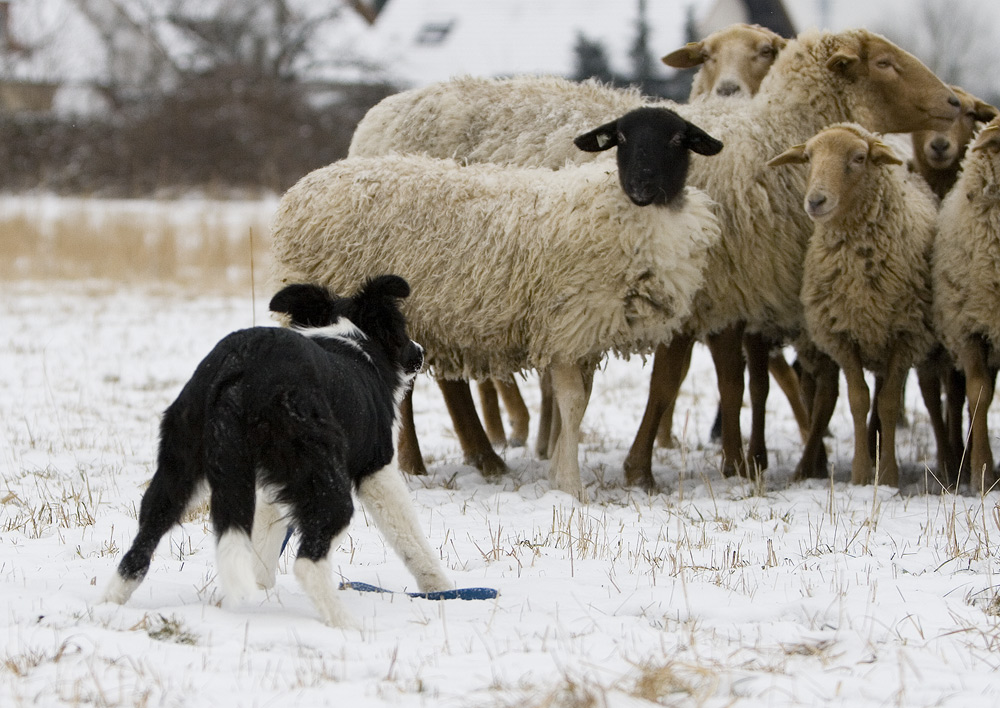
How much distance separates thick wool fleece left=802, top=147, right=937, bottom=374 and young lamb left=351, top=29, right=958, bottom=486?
33 cm

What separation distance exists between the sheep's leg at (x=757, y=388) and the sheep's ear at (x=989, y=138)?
178 cm

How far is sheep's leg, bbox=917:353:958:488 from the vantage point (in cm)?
689

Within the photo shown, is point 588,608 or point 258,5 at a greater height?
point 258,5

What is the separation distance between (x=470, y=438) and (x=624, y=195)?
1.85 meters

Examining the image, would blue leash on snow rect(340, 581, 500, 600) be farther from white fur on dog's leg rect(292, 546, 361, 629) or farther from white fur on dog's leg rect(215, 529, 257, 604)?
white fur on dog's leg rect(215, 529, 257, 604)

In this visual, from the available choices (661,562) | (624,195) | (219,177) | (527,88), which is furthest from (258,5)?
(661,562)

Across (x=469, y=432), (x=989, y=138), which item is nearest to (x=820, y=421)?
(x=989, y=138)

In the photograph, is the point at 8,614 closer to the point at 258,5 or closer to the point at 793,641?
the point at 793,641

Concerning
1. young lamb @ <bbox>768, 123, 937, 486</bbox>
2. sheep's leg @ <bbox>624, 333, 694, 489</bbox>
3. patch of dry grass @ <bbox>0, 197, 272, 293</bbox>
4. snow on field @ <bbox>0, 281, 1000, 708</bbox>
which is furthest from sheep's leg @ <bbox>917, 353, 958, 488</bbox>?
patch of dry grass @ <bbox>0, 197, 272, 293</bbox>

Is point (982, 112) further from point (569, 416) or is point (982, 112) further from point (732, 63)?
point (569, 416)

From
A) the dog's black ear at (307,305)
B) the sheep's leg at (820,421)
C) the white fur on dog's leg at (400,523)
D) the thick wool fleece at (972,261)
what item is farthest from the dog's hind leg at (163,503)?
the sheep's leg at (820,421)

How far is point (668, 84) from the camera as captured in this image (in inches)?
1152

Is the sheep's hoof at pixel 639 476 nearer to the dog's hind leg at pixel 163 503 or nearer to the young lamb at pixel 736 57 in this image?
the young lamb at pixel 736 57

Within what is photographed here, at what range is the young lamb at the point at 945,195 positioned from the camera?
6922mm
